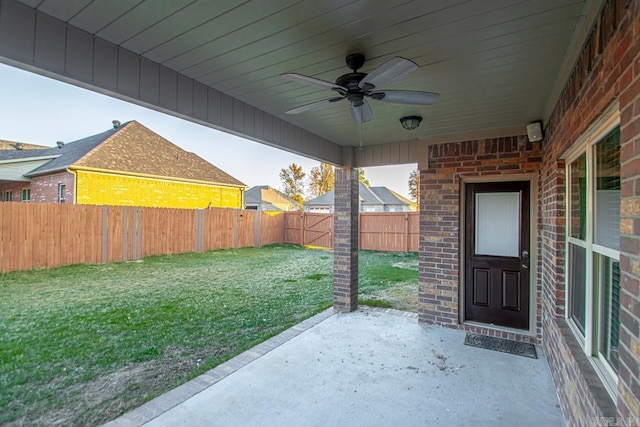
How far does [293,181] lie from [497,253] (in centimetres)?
2663

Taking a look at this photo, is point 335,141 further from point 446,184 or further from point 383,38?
point 383,38

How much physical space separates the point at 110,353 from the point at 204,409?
1.68 metres

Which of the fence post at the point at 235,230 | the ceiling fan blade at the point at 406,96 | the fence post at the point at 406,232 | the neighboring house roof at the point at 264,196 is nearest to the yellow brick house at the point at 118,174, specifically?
the fence post at the point at 235,230

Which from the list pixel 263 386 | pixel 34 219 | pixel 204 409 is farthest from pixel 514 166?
pixel 34 219

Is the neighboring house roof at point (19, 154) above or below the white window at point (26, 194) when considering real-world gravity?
above

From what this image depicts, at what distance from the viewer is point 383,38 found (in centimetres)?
196

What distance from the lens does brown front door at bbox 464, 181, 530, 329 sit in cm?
396

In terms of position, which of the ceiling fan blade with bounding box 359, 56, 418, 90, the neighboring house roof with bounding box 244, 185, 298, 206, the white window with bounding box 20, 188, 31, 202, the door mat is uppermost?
the neighboring house roof with bounding box 244, 185, 298, 206

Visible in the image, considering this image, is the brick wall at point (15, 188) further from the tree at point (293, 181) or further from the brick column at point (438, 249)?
the tree at point (293, 181)

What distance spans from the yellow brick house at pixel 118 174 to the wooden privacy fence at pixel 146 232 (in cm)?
265

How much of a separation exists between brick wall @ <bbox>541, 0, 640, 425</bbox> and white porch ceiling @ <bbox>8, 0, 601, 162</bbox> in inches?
11.3

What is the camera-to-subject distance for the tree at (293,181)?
2972cm

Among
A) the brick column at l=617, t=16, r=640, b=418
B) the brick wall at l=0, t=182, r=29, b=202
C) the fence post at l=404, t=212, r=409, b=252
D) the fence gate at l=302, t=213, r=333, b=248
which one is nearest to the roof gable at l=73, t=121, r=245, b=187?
the brick wall at l=0, t=182, r=29, b=202

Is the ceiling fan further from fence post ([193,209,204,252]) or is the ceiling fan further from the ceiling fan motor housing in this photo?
fence post ([193,209,204,252])
